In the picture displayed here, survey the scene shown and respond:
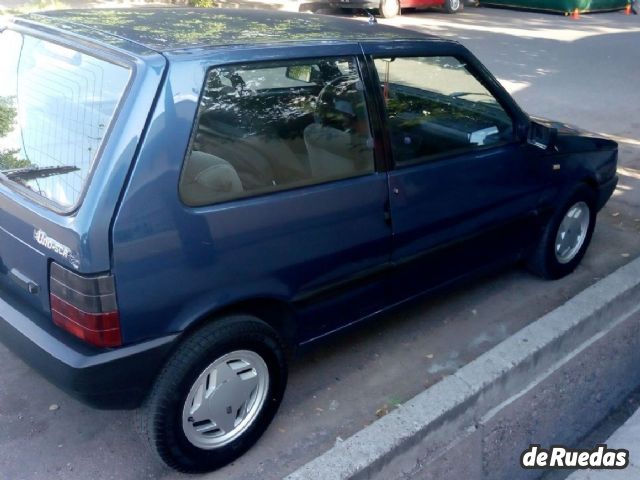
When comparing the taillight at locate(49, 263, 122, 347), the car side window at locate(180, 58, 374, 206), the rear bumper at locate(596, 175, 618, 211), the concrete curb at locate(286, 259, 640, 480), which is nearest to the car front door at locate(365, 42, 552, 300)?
the car side window at locate(180, 58, 374, 206)

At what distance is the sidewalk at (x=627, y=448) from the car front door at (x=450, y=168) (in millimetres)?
1123

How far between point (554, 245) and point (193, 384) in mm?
2737

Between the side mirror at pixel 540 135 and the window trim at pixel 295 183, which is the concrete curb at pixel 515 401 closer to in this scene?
the side mirror at pixel 540 135

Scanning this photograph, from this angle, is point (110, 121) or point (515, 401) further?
point (515, 401)

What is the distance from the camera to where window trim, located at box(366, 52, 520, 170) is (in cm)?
341

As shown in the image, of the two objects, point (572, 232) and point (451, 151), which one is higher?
point (451, 151)

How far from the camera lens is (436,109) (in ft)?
12.8

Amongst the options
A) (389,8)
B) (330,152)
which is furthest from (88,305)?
(389,8)

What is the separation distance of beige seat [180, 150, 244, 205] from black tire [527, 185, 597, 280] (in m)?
2.40

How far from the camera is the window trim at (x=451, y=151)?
3406mm

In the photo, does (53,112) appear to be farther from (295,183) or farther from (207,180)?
(295,183)

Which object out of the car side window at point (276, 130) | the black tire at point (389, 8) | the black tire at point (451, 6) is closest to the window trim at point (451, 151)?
the car side window at point (276, 130)

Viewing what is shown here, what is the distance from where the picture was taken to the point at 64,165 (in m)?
2.74

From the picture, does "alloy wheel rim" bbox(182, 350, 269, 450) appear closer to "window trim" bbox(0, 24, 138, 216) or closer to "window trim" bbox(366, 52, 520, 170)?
"window trim" bbox(0, 24, 138, 216)
